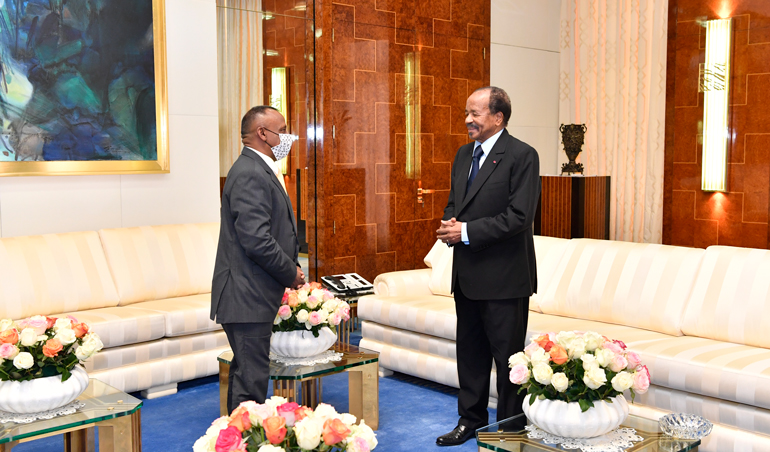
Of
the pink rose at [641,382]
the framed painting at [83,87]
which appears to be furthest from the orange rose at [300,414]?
the framed painting at [83,87]

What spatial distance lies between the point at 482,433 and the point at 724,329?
1691mm

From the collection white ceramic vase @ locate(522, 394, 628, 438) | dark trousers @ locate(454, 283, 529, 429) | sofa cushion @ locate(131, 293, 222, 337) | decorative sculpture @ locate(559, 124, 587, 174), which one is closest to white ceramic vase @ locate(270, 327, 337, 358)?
dark trousers @ locate(454, 283, 529, 429)

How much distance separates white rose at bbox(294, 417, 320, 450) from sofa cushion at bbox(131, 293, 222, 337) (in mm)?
2785

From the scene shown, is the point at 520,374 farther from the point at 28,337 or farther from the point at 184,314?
the point at 184,314

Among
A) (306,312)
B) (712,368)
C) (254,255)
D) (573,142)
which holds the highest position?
(573,142)

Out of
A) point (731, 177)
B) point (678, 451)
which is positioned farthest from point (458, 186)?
point (731, 177)

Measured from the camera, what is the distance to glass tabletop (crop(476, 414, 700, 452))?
2.49 metres

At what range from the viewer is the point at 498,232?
3.17 m

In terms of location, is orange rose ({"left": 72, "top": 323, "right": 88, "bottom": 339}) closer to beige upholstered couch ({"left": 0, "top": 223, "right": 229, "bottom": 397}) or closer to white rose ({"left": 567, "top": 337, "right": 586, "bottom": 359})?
beige upholstered couch ({"left": 0, "top": 223, "right": 229, "bottom": 397})

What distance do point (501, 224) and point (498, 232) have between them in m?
0.04

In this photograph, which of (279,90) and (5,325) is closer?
(5,325)

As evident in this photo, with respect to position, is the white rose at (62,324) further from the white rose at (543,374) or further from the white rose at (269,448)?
the white rose at (543,374)

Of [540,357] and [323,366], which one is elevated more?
[540,357]

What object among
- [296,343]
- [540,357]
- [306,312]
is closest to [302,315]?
[306,312]
